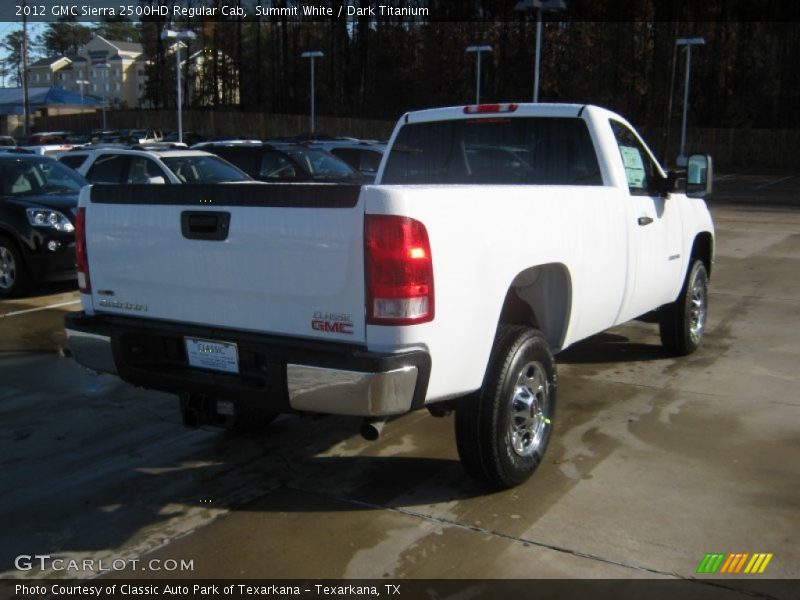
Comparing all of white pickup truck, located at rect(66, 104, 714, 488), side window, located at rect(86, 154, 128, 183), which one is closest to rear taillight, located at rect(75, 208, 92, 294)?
white pickup truck, located at rect(66, 104, 714, 488)

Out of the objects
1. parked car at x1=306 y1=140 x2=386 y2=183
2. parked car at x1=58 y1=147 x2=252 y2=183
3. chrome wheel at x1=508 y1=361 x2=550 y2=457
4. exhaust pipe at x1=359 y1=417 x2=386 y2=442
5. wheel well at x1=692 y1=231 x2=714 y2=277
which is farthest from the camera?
parked car at x1=306 y1=140 x2=386 y2=183

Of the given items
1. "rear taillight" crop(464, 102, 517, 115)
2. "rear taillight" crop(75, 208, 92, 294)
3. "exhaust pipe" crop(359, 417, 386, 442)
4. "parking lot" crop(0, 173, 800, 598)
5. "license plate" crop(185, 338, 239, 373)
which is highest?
"rear taillight" crop(464, 102, 517, 115)

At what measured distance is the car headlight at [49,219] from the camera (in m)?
10.0

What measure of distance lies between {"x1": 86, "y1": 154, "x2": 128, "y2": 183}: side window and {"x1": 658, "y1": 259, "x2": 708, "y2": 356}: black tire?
29.0ft

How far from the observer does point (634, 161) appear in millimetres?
6109

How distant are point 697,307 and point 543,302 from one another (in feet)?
10.2

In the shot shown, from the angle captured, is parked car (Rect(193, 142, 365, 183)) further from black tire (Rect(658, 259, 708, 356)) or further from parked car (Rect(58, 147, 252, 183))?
black tire (Rect(658, 259, 708, 356))

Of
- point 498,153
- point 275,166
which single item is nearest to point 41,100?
point 275,166

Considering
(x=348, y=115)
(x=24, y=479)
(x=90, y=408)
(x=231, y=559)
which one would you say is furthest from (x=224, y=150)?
(x=348, y=115)

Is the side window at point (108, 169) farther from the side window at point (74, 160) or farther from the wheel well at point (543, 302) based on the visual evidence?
the wheel well at point (543, 302)

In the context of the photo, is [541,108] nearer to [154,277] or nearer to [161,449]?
[154,277]

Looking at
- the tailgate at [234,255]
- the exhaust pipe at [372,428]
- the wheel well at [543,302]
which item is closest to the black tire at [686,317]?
the wheel well at [543,302]

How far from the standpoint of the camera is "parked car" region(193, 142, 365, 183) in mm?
15041

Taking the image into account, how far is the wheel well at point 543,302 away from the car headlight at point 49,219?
23.6ft
